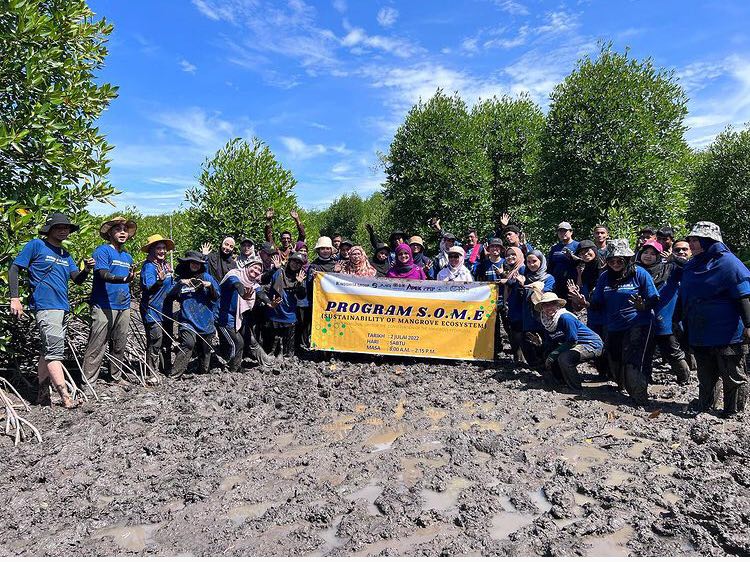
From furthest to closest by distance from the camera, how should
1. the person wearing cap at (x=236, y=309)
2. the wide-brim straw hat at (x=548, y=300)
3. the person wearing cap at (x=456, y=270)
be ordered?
the person wearing cap at (x=456, y=270)
the person wearing cap at (x=236, y=309)
the wide-brim straw hat at (x=548, y=300)

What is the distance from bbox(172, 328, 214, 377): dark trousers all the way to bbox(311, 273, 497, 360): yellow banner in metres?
1.58

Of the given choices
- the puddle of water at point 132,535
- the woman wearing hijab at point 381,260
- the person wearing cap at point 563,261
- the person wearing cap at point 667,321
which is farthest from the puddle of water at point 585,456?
the woman wearing hijab at point 381,260

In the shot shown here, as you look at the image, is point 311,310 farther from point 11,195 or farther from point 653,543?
point 653,543

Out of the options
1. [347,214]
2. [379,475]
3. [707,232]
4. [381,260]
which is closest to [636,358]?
[707,232]

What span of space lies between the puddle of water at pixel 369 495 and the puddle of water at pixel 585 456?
171 cm

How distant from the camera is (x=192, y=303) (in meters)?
6.76

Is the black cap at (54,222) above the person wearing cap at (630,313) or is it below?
above

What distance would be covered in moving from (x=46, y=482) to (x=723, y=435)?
585cm

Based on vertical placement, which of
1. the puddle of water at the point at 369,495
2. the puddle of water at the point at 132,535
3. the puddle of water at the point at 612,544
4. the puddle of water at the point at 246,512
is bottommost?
the puddle of water at the point at 132,535

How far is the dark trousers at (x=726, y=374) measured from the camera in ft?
16.2

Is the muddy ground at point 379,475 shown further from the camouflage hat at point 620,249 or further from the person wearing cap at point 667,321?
the camouflage hat at point 620,249

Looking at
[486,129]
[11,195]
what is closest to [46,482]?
[11,195]

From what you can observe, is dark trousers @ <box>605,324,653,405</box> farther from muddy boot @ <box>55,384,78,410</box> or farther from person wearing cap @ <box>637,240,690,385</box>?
muddy boot @ <box>55,384,78,410</box>

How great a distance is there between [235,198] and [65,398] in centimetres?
708
